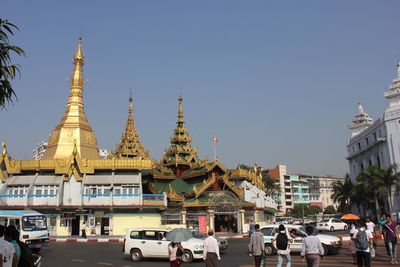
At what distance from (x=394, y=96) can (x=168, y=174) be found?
139 feet

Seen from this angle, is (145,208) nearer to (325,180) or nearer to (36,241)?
(36,241)

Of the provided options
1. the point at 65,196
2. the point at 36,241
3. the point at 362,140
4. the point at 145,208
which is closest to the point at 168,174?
the point at 145,208

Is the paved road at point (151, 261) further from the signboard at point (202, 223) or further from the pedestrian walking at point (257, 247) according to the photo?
the signboard at point (202, 223)

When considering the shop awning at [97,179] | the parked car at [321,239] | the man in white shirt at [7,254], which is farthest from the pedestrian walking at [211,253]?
the shop awning at [97,179]

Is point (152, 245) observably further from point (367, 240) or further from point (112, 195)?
point (112, 195)

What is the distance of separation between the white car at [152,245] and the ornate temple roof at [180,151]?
31.1m

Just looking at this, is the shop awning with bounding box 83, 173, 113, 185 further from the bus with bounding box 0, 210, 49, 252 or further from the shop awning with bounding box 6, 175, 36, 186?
the bus with bounding box 0, 210, 49, 252

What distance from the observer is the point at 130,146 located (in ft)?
191

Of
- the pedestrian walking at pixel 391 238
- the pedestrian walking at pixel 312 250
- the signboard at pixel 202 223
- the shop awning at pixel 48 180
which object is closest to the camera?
the pedestrian walking at pixel 312 250

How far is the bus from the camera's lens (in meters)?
20.6

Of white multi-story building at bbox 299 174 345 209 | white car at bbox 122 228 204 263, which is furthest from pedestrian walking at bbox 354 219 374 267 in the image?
white multi-story building at bbox 299 174 345 209

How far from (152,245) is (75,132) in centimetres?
3131

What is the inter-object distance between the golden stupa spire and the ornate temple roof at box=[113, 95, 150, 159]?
345 inches

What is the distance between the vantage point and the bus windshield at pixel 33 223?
21058 mm
